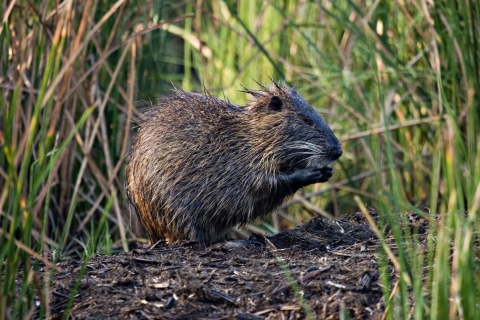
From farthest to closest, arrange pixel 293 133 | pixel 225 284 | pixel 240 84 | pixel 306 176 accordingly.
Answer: pixel 240 84 → pixel 293 133 → pixel 306 176 → pixel 225 284

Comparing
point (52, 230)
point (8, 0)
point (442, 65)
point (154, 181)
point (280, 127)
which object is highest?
point (8, 0)

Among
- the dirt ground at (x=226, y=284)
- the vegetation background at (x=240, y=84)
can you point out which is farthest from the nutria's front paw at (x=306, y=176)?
the dirt ground at (x=226, y=284)

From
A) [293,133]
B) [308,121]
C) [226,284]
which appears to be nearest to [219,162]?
[293,133]

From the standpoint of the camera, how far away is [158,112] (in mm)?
4426

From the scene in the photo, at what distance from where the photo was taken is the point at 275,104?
4453 mm

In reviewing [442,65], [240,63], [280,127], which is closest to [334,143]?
[280,127]

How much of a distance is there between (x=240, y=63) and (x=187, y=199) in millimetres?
3609

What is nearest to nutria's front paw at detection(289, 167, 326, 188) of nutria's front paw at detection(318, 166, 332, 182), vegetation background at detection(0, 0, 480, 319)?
nutria's front paw at detection(318, 166, 332, 182)

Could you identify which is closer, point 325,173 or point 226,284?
point 226,284

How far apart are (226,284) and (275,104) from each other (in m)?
1.67

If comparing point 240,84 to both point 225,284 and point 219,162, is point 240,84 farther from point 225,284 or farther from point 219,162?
point 225,284

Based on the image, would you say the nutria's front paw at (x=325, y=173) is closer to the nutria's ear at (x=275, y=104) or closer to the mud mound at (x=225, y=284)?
the nutria's ear at (x=275, y=104)

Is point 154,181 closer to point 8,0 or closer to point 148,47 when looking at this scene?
point 8,0

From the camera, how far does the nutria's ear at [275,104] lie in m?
4.42
